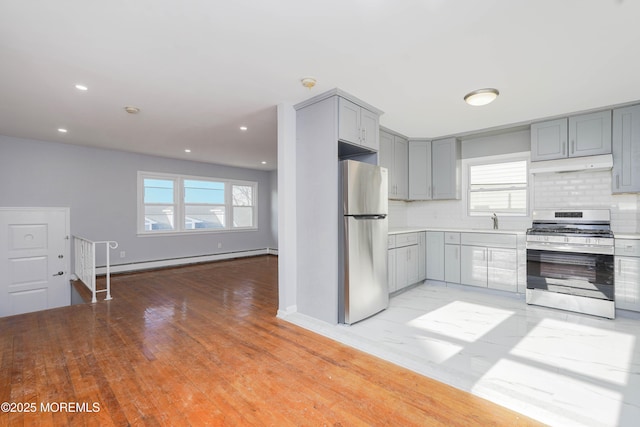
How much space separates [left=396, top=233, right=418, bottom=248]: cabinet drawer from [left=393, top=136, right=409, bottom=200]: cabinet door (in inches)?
29.1

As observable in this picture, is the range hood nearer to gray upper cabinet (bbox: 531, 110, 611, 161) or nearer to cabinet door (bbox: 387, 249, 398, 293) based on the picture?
gray upper cabinet (bbox: 531, 110, 611, 161)

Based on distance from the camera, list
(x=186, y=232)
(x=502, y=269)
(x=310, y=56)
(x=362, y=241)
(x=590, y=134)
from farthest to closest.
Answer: (x=186, y=232)
(x=502, y=269)
(x=590, y=134)
(x=362, y=241)
(x=310, y=56)

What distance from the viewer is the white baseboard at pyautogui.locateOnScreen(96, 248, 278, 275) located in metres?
6.10

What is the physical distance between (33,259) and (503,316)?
22.9ft

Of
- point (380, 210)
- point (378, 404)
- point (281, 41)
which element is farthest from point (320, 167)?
point (378, 404)

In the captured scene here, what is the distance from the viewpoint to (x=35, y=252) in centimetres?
480

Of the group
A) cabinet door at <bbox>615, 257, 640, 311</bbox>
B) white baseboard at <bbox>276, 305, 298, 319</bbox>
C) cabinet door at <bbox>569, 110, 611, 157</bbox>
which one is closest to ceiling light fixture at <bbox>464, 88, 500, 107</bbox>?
cabinet door at <bbox>569, 110, 611, 157</bbox>

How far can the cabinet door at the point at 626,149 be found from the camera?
3332mm

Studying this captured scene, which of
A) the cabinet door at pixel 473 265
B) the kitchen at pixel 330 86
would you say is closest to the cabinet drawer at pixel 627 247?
the kitchen at pixel 330 86

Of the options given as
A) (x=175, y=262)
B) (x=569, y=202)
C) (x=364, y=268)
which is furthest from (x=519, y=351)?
(x=175, y=262)

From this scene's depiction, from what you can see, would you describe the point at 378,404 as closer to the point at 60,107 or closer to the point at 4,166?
the point at 60,107

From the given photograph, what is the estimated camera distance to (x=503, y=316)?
10.8ft

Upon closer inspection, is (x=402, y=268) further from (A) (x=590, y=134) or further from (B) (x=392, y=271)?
(A) (x=590, y=134)

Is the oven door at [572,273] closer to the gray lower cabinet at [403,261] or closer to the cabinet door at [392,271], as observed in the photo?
the gray lower cabinet at [403,261]
